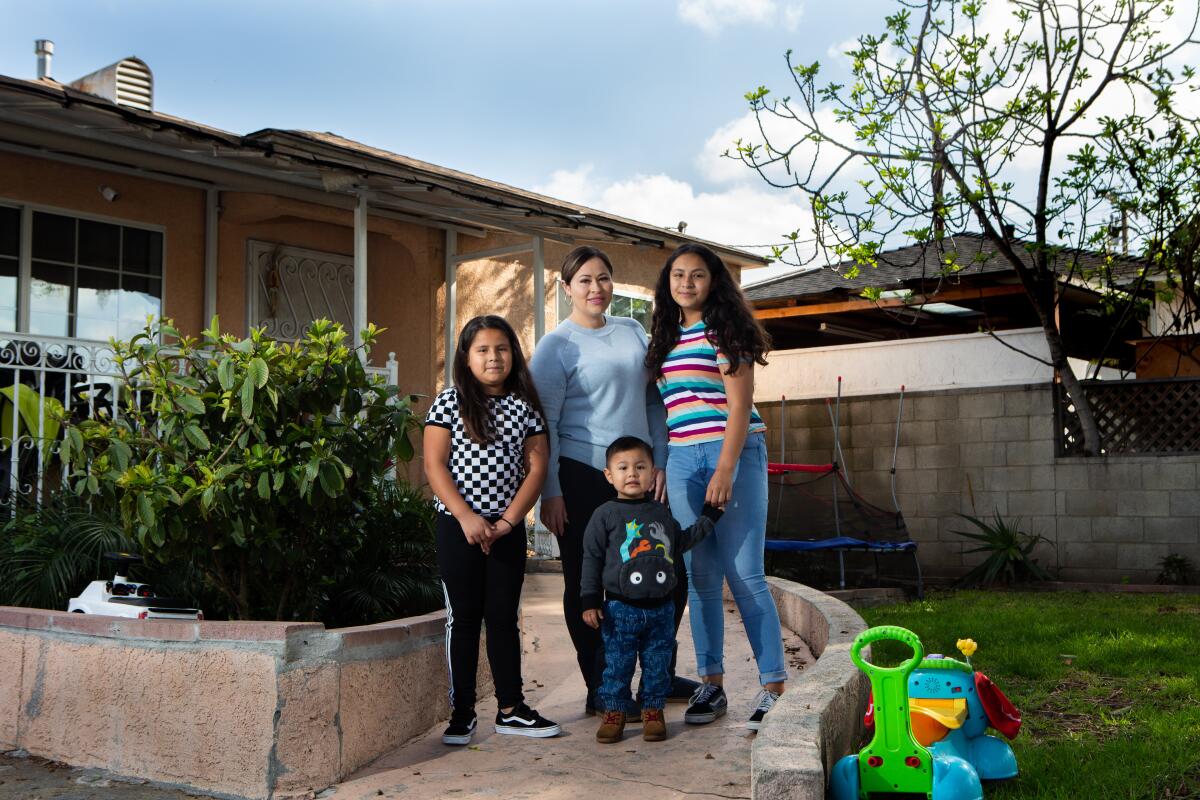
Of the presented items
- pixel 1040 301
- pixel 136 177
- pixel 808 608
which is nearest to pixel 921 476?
pixel 1040 301

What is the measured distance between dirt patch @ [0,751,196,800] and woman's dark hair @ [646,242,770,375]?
238cm

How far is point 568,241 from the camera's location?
33.8ft

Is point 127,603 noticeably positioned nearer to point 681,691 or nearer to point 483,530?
point 483,530

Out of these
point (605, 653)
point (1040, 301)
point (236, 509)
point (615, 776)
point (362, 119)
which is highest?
point (362, 119)

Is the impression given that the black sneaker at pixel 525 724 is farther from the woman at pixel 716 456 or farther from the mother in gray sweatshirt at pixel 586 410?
the woman at pixel 716 456

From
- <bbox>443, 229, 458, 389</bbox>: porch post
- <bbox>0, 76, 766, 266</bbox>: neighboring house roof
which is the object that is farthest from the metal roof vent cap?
<bbox>443, 229, 458, 389</bbox>: porch post

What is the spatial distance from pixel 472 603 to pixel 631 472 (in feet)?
2.58

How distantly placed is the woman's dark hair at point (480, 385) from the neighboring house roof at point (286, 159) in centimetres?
365

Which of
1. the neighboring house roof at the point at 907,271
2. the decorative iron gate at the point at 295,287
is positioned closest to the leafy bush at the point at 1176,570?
the neighboring house roof at the point at 907,271

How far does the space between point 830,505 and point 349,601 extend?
22.6ft

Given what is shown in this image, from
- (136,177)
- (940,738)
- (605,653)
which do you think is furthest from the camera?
(136,177)

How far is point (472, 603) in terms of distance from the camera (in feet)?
14.1

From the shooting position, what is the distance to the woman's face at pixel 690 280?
4.36 m

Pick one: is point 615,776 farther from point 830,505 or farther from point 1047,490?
point 1047,490
